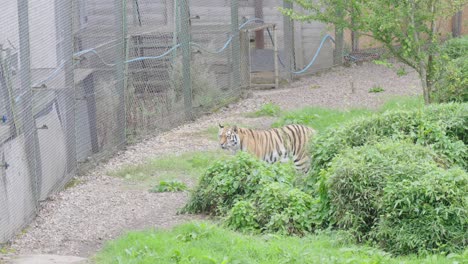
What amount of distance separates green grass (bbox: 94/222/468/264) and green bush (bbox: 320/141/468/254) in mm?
180

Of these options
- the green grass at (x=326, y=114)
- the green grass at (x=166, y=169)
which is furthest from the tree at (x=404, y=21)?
the green grass at (x=166, y=169)

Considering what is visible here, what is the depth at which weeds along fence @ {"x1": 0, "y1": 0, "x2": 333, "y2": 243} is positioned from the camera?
28.5ft

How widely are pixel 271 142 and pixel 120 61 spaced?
7.88ft

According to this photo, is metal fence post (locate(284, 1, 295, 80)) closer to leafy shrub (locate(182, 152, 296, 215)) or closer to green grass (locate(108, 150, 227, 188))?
green grass (locate(108, 150, 227, 188))

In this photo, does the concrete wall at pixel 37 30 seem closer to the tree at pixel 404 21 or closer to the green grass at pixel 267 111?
the tree at pixel 404 21

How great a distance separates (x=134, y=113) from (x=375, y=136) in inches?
194

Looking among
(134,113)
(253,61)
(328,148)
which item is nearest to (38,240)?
(328,148)

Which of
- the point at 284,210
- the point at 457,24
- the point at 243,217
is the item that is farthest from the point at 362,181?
the point at 457,24

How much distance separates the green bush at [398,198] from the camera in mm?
7185

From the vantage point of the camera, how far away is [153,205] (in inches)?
375

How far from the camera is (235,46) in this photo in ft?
54.1

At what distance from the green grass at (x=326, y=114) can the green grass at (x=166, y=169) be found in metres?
2.14

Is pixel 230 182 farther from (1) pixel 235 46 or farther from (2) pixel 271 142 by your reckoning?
Answer: (1) pixel 235 46

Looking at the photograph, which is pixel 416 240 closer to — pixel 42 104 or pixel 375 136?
pixel 375 136
